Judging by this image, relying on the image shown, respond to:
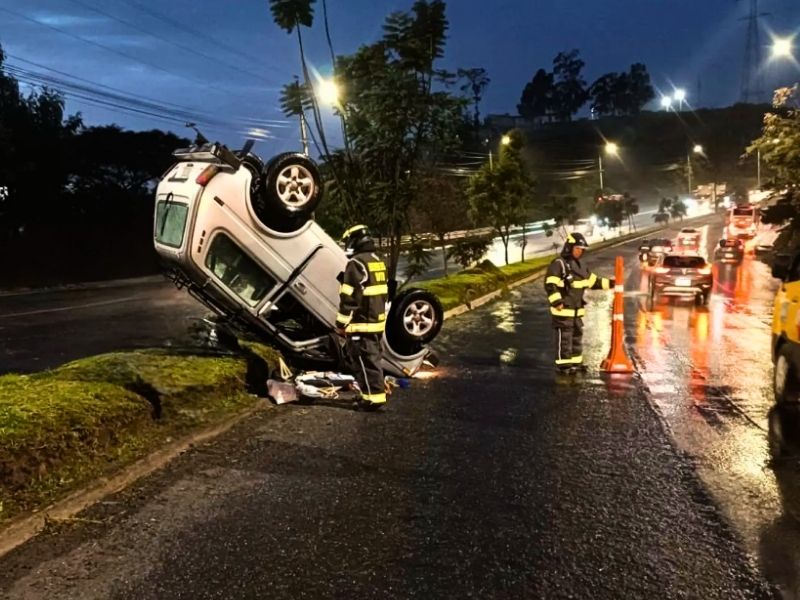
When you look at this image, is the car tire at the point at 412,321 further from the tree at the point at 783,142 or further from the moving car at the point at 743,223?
the moving car at the point at 743,223

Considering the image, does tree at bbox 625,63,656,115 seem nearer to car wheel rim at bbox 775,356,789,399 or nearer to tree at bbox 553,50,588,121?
tree at bbox 553,50,588,121

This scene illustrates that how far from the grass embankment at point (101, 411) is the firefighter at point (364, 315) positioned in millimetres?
1175

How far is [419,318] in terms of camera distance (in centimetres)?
913

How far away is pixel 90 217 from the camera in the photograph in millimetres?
34719

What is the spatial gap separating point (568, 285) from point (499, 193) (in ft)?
60.8

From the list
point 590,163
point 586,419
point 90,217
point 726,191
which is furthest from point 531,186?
point 590,163

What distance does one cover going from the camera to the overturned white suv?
752 cm

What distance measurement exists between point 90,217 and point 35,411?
32.1 meters

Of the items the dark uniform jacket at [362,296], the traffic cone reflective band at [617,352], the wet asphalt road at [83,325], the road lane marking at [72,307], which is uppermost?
the dark uniform jacket at [362,296]

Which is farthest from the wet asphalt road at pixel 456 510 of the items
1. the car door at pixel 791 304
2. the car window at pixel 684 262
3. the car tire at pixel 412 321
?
the car window at pixel 684 262

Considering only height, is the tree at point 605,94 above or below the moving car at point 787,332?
above

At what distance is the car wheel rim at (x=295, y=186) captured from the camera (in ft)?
25.5

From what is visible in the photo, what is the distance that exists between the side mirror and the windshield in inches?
239

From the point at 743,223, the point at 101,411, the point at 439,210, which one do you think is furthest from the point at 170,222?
the point at 743,223
